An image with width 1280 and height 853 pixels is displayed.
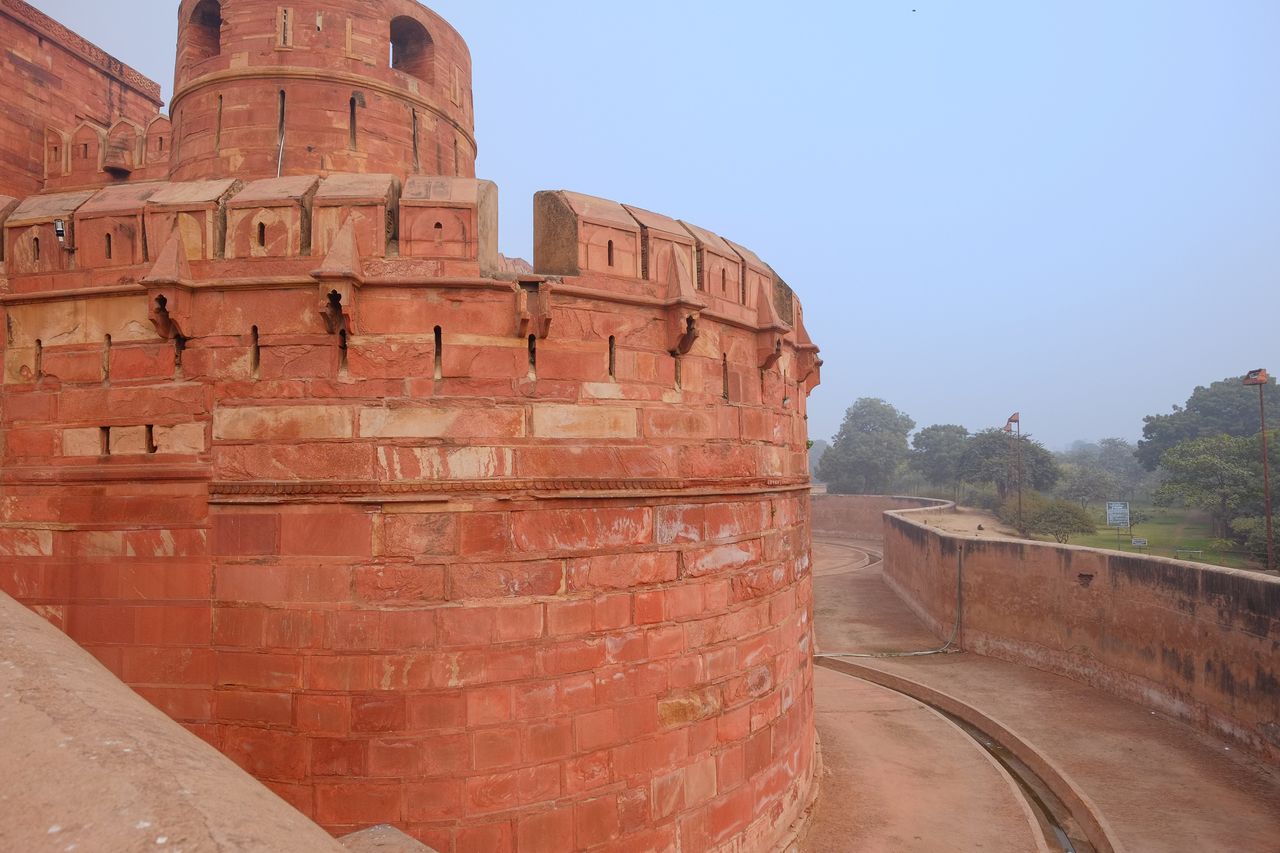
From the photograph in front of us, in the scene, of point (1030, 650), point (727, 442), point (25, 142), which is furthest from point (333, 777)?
point (1030, 650)

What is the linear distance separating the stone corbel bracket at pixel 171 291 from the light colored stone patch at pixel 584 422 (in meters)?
2.41

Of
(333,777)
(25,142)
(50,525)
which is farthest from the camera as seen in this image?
(25,142)

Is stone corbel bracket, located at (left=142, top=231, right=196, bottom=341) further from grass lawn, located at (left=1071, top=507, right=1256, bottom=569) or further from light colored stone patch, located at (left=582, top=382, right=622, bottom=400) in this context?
grass lawn, located at (left=1071, top=507, right=1256, bottom=569)

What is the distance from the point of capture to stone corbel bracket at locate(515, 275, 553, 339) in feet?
16.1

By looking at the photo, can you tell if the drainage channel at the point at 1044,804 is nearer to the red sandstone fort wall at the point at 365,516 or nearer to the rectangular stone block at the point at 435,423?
the red sandstone fort wall at the point at 365,516

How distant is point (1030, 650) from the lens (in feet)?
49.2

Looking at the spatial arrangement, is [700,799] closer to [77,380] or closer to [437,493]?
[437,493]

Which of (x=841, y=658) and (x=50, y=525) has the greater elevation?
(x=50, y=525)

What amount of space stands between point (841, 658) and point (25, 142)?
17970 mm

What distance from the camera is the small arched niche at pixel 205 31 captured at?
8430mm

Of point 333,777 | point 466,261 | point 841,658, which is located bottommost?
point 841,658

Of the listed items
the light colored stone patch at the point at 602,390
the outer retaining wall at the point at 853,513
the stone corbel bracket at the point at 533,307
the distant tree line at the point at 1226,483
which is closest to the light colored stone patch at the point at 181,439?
the stone corbel bracket at the point at 533,307

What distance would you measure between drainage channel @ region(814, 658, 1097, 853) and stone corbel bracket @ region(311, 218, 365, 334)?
29.2ft

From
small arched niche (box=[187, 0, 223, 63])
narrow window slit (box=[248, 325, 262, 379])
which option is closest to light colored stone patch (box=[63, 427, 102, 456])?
narrow window slit (box=[248, 325, 262, 379])
